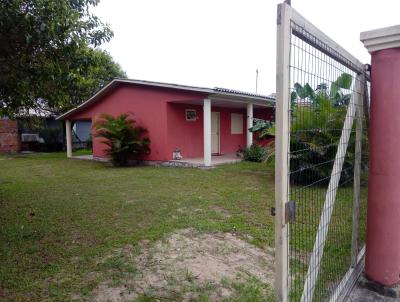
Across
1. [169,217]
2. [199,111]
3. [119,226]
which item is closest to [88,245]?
[119,226]

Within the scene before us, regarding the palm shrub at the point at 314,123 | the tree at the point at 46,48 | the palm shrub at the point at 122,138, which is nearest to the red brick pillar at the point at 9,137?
the palm shrub at the point at 122,138

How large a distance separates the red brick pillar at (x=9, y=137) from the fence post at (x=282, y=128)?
21.3m

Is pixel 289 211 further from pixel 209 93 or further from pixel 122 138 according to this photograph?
pixel 122 138

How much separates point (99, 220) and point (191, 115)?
8898mm

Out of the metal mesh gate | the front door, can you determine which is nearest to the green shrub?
the front door

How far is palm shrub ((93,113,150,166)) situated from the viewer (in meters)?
11.9

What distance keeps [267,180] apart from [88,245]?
18.5 ft

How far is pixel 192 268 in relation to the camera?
3365 millimetres

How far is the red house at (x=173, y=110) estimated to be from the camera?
11250mm

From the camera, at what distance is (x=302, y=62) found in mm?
1815

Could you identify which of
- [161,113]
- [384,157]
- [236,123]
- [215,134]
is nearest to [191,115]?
[161,113]

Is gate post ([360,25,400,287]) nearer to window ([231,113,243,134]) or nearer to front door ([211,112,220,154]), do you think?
front door ([211,112,220,154])

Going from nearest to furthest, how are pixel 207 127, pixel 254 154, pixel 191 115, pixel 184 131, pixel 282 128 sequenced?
1. pixel 282 128
2. pixel 207 127
3. pixel 254 154
4. pixel 184 131
5. pixel 191 115

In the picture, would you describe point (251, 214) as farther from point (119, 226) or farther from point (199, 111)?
point (199, 111)
